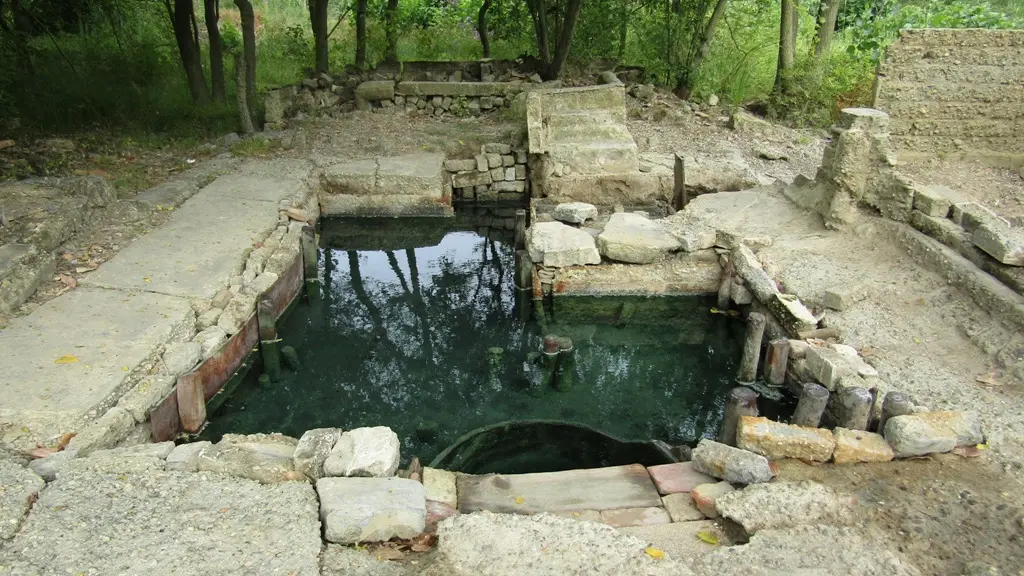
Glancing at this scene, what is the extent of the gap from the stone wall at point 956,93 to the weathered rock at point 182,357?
731 centimetres

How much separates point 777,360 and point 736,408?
139cm

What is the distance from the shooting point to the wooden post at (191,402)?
5395mm

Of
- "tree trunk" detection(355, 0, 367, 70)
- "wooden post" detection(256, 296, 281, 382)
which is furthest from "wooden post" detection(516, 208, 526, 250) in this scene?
"tree trunk" detection(355, 0, 367, 70)

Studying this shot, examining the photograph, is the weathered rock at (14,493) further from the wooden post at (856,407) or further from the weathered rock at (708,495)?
the wooden post at (856,407)

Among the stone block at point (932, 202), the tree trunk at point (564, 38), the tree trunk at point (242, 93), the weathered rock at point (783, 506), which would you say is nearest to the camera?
the weathered rock at point (783, 506)

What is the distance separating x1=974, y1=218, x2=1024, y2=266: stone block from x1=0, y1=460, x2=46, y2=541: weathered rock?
7.00 metres

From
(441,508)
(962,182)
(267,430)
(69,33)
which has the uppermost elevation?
(69,33)

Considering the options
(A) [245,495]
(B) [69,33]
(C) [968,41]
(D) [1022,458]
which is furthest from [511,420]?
(B) [69,33]

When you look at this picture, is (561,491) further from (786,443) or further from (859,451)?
(859,451)

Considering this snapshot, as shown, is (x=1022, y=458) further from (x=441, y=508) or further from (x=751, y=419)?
(x=441, y=508)

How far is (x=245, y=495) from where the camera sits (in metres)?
3.98

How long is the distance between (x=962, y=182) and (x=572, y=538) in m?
6.58

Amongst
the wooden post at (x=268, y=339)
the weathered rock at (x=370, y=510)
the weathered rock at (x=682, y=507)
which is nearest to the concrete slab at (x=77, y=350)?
the wooden post at (x=268, y=339)

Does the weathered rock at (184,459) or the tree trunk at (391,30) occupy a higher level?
the tree trunk at (391,30)
